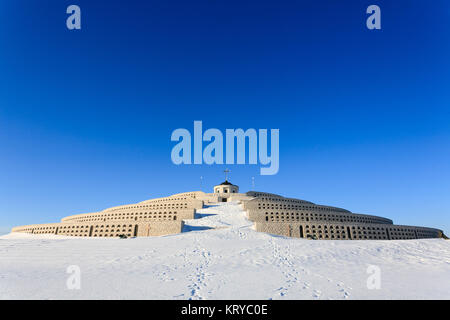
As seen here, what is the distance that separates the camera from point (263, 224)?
3347 cm

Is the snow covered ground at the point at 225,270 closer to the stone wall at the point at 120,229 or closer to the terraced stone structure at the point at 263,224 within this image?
the stone wall at the point at 120,229

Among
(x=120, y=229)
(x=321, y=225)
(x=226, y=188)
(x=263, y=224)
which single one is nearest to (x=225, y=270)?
(x=263, y=224)

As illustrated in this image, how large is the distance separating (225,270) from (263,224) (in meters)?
20.3

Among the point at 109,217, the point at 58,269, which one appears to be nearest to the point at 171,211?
the point at 109,217

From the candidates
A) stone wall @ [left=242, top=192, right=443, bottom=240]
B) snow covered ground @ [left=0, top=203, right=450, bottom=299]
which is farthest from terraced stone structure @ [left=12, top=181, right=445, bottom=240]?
snow covered ground @ [left=0, top=203, right=450, bottom=299]

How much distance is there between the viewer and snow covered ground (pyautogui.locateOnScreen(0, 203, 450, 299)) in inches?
413

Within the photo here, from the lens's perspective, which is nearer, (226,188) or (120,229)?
(120,229)

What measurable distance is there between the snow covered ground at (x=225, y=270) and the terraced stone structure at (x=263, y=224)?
12.7 metres

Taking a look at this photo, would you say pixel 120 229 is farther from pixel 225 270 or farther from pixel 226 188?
pixel 226 188

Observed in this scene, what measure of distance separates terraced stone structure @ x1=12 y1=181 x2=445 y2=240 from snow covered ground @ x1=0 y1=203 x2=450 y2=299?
12734 mm

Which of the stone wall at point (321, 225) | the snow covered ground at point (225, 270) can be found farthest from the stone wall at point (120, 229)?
the stone wall at point (321, 225)

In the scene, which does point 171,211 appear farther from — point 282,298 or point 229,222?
point 282,298

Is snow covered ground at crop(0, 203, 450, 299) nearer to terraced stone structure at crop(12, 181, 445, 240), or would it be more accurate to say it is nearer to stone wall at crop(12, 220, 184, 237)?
stone wall at crop(12, 220, 184, 237)
